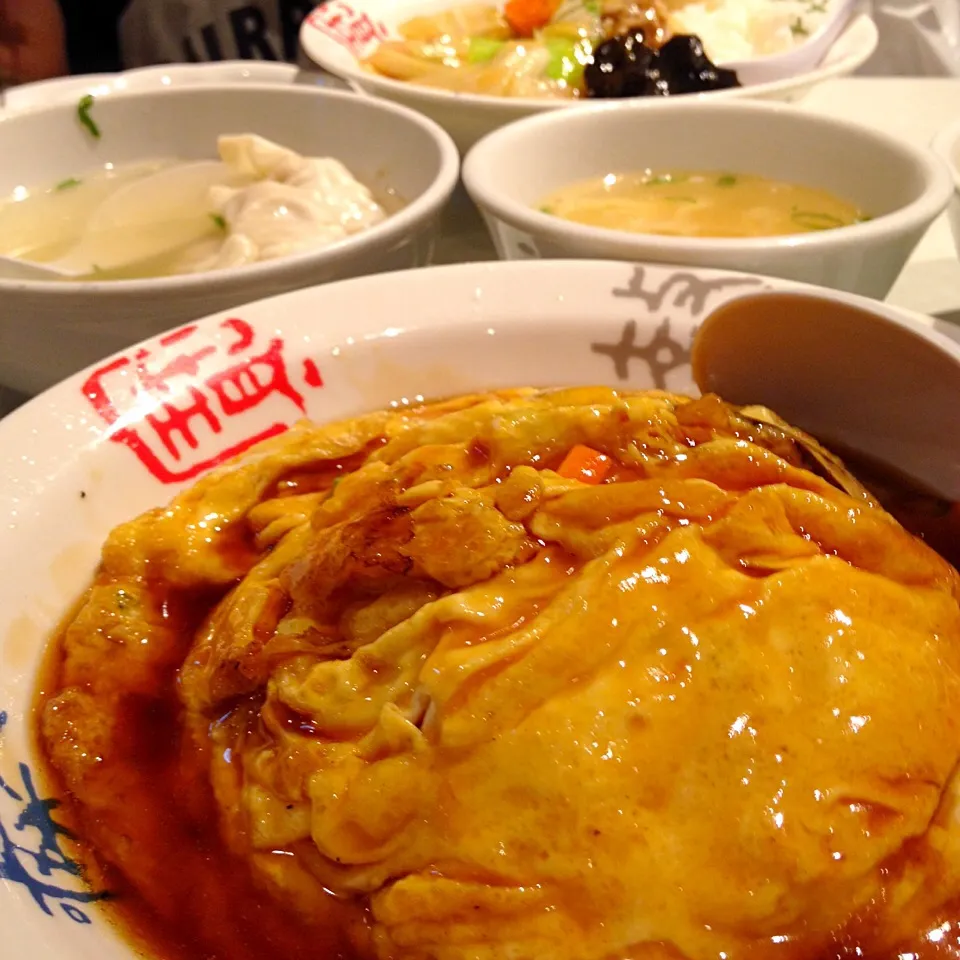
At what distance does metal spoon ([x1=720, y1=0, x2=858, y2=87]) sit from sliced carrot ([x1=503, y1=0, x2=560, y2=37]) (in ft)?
2.72

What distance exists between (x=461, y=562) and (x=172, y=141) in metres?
2.27

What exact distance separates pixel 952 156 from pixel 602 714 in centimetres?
168

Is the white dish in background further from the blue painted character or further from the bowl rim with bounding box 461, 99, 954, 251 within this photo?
the blue painted character

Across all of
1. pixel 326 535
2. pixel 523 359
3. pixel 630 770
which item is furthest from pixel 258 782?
pixel 523 359

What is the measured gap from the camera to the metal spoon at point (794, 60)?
8.91 feet

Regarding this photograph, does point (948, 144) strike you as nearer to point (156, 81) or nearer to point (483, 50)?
point (483, 50)

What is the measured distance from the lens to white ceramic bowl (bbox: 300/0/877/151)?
2359 mm

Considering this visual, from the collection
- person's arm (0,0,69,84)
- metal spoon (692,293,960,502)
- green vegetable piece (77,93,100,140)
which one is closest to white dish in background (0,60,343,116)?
green vegetable piece (77,93,100,140)

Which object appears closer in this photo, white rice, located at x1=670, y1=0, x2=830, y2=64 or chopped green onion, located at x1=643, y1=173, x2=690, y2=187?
chopped green onion, located at x1=643, y1=173, x2=690, y2=187

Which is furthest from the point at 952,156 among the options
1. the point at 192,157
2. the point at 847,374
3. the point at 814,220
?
the point at 192,157

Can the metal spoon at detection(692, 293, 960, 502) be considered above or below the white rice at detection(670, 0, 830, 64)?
below

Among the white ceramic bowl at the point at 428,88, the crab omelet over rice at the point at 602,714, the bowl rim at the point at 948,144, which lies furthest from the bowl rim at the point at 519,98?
the crab omelet over rice at the point at 602,714

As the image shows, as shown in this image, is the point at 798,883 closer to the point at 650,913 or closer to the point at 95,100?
the point at 650,913

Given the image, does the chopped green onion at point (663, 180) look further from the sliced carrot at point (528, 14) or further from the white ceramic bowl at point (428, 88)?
the sliced carrot at point (528, 14)
